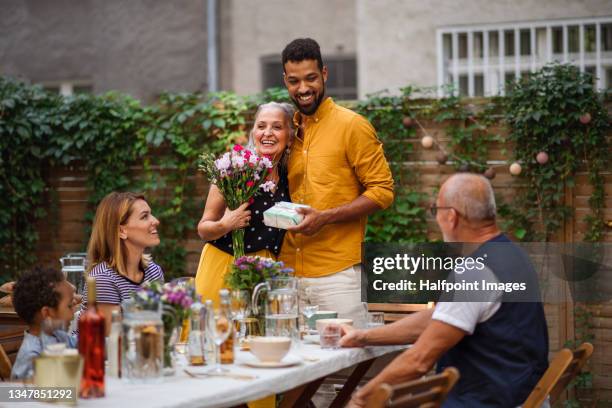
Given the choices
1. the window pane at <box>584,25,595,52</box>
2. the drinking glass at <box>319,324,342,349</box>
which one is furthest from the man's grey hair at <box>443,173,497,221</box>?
the window pane at <box>584,25,595,52</box>

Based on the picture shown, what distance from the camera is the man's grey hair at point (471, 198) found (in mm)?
3254

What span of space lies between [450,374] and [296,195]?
1.76m

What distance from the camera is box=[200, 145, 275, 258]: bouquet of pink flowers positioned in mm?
3979

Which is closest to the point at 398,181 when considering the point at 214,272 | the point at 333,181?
the point at 333,181

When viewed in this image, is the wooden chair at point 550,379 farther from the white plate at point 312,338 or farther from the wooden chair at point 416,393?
the white plate at point 312,338

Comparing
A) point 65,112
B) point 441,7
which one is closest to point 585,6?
point 441,7

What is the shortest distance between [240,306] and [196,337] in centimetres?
55

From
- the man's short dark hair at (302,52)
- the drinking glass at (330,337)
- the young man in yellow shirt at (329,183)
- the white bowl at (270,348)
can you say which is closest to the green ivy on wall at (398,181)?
the young man in yellow shirt at (329,183)

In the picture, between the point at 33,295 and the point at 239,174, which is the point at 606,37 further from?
the point at 33,295

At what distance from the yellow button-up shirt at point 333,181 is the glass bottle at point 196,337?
1.27 meters

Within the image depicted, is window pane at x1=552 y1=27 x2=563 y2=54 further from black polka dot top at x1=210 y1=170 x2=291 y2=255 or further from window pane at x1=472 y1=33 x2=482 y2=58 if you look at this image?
black polka dot top at x1=210 y1=170 x2=291 y2=255

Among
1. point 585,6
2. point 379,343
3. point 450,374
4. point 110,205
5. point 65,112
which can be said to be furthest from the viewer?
point 585,6

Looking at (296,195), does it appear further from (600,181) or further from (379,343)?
(600,181)

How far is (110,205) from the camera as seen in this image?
14.2 ft
